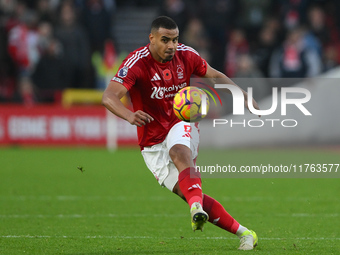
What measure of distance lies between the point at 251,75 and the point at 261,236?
407 inches

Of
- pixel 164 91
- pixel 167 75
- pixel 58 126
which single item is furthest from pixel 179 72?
pixel 58 126

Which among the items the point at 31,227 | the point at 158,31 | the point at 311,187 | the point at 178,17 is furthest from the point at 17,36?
the point at 158,31

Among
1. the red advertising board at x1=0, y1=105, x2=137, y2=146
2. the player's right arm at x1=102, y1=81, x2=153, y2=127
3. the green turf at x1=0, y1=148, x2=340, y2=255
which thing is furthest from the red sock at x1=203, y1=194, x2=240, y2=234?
the red advertising board at x1=0, y1=105, x2=137, y2=146

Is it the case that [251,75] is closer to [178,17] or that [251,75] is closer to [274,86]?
[274,86]

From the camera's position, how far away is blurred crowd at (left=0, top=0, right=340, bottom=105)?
59.6ft

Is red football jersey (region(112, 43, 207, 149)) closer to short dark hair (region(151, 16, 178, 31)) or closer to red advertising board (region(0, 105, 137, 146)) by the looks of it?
short dark hair (region(151, 16, 178, 31))

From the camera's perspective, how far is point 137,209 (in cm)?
958

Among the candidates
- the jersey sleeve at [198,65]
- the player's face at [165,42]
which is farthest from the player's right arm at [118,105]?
the jersey sleeve at [198,65]

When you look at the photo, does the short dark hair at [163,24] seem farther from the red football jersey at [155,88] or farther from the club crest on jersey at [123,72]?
the club crest on jersey at [123,72]

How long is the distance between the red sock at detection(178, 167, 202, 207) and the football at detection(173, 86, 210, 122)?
1.61ft

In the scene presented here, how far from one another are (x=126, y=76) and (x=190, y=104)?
26.5 inches

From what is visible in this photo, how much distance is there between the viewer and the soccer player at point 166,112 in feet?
21.5

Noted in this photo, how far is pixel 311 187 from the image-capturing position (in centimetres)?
1190

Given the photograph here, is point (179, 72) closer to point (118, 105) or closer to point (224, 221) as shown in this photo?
point (118, 105)
